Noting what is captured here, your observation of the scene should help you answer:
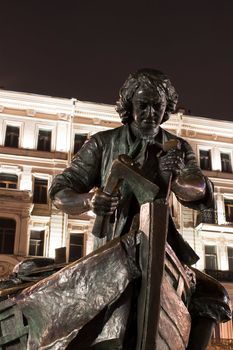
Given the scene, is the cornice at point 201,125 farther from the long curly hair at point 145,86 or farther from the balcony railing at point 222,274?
the long curly hair at point 145,86

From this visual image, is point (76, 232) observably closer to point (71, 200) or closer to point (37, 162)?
point (37, 162)

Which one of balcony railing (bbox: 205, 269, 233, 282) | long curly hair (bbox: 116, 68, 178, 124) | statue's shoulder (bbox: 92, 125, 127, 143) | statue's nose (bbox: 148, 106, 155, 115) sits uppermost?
balcony railing (bbox: 205, 269, 233, 282)

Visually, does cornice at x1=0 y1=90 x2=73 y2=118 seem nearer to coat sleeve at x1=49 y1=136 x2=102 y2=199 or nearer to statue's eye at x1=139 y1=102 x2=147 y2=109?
coat sleeve at x1=49 y1=136 x2=102 y2=199

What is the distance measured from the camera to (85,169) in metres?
3.26

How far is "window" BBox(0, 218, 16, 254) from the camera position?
25402mm

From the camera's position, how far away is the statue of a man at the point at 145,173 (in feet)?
9.42

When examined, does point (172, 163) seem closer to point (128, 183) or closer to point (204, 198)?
point (128, 183)

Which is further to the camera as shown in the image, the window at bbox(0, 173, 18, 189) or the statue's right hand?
the window at bbox(0, 173, 18, 189)

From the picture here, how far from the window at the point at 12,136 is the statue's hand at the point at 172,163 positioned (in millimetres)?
26716

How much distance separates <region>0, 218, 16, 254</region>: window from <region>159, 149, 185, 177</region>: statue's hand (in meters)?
23.2

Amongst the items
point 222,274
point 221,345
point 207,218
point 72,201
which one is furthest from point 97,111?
point 72,201

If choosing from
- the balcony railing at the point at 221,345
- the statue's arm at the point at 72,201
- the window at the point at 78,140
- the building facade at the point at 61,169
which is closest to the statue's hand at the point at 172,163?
the statue's arm at the point at 72,201

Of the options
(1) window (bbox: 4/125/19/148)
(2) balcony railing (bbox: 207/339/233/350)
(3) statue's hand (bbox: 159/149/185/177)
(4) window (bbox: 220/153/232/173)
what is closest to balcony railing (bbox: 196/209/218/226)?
(4) window (bbox: 220/153/232/173)

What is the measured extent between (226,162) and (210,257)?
5463 mm
